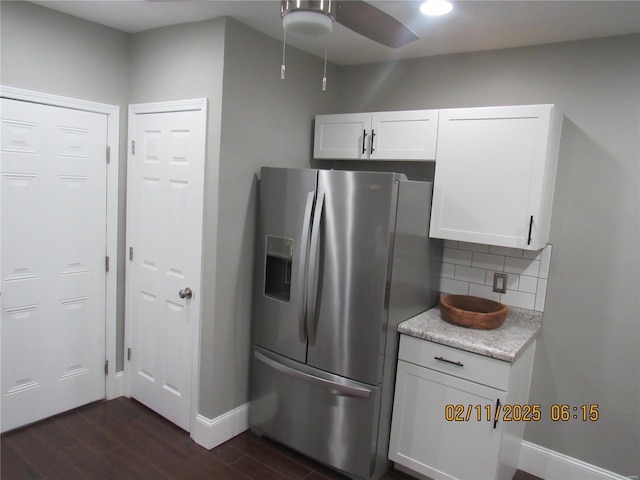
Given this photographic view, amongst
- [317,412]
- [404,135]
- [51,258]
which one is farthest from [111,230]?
[404,135]

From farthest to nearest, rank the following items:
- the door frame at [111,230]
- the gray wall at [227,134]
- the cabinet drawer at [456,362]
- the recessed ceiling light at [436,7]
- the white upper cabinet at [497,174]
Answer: the door frame at [111,230] < the gray wall at [227,134] < the white upper cabinet at [497,174] < the cabinet drawer at [456,362] < the recessed ceiling light at [436,7]

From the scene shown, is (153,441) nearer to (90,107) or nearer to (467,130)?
(90,107)

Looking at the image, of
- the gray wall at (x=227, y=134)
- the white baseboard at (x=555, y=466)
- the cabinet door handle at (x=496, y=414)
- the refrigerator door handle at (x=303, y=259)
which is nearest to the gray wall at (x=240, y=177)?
the gray wall at (x=227, y=134)

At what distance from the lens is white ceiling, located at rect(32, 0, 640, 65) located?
2.03m

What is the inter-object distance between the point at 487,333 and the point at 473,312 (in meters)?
0.17

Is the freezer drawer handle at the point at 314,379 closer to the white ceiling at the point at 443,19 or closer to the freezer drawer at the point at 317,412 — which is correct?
the freezer drawer at the point at 317,412

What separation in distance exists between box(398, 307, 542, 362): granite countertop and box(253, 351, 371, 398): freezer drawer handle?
0.39 meters

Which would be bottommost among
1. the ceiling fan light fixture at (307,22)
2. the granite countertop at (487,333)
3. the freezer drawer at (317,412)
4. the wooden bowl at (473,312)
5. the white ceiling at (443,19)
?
the freezer drawer at (317,412)

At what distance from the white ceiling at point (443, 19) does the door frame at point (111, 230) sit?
51 cm

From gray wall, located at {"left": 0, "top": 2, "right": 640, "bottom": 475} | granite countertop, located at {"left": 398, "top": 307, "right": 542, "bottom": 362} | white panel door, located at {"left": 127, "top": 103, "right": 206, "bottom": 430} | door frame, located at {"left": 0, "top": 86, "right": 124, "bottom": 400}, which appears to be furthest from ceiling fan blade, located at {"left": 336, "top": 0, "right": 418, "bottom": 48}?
door frame, located at {"left": 0, "top": 86, "right": 124, "bottom": 400}

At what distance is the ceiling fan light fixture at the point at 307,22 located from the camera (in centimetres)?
126

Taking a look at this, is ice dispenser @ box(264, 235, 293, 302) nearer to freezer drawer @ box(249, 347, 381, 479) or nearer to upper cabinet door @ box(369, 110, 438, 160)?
freezer drawer @ box(249, 347, 381, 479)

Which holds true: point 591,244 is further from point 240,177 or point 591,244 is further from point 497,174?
point 240,177

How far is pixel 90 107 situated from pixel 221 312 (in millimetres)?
1509
